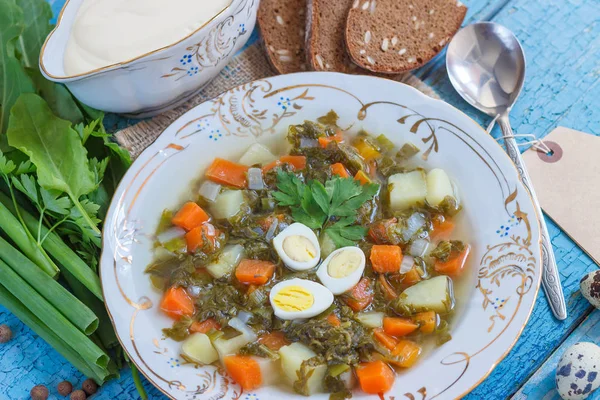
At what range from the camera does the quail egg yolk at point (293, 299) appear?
3.12 m

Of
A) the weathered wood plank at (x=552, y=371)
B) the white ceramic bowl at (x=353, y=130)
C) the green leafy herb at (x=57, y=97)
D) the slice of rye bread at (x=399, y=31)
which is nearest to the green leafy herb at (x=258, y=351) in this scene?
the white ceramic bowl at (x=353, y=130)

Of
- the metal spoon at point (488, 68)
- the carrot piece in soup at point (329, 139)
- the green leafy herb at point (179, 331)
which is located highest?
the metal spoon at point (488, 68)

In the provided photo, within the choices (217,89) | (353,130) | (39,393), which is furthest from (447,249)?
(39,393)

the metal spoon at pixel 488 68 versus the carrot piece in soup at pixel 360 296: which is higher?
the metal spoon at pixel 488 68

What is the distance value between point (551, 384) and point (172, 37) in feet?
9.35

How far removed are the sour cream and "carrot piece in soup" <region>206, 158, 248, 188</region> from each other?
75 centimetres

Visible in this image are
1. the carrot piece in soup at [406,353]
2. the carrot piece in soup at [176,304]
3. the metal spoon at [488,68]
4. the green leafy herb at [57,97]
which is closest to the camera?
the carrot piece in soup at [406,353]

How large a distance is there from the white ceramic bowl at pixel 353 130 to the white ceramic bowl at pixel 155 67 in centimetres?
26

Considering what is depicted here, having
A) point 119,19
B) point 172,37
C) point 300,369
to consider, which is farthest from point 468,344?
point 119,19

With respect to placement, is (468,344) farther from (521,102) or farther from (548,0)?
(548,0)

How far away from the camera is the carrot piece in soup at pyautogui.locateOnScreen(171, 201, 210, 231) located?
3.48 meters

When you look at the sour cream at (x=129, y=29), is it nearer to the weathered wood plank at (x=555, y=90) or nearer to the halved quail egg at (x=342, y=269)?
the halved quail egg at (x=342, y=269)

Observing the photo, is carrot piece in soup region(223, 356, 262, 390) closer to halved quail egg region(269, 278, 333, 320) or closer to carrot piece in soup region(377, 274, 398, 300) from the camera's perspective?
halved quail egg region(269, 278, 333, 320)

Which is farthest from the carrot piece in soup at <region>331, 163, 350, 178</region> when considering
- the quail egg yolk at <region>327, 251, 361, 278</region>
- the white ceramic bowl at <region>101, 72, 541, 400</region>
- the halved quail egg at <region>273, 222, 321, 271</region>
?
the quail egg yolk at <region>327, 251, 361, 278</region>
